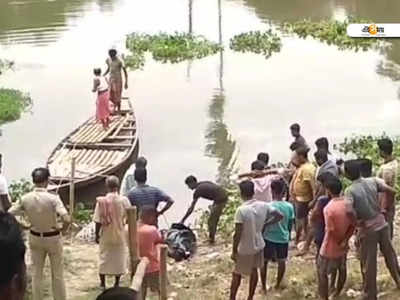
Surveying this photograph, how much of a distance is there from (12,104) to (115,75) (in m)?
3.62

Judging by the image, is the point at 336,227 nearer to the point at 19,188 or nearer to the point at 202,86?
the point at 19,188

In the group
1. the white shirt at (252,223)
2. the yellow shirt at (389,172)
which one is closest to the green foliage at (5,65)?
the yellow shirt at (389,172)

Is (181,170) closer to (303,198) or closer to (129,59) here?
(303,198)

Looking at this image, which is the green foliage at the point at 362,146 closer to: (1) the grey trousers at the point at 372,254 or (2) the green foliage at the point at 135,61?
(1) the grey trousers at the point at 372,254

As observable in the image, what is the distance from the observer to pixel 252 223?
25.5 feet

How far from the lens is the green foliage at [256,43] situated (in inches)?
1005

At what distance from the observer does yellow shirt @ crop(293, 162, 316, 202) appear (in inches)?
373

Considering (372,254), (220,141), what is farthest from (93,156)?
(372,254)

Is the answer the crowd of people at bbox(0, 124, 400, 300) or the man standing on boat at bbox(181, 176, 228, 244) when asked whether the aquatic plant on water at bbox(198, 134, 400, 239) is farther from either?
the crowd of people at bbox(0, 124, 400, 300)

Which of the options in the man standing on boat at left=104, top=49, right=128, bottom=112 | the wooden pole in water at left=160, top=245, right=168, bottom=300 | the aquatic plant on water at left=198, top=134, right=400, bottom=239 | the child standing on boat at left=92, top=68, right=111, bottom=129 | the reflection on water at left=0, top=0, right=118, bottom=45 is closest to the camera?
the wooden pole in water at left=160, top=245, right=168, bottom=300

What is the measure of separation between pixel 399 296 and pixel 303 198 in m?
1.91

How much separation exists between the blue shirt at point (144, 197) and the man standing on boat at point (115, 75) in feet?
26.1

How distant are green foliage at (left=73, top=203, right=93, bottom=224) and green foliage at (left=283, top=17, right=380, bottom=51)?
14.1m

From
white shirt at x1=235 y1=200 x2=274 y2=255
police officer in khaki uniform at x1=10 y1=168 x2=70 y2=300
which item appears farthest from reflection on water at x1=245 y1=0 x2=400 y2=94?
police officer in khaki uniform at x1=10 y1=168 x2=70 y2=300
